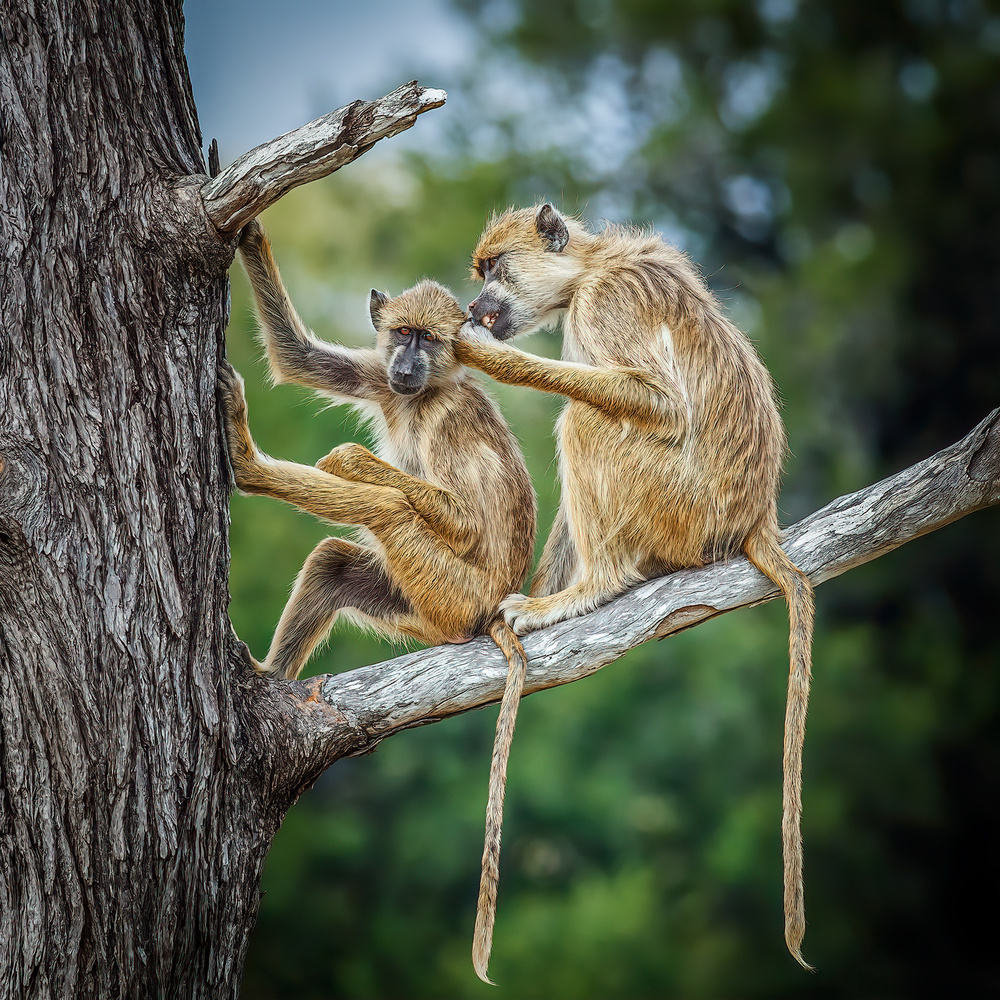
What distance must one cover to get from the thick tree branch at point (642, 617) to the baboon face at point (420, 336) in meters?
1.36

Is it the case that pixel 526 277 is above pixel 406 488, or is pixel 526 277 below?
above

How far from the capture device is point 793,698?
4.00 metres

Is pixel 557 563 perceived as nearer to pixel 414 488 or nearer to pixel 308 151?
pixel 414 488

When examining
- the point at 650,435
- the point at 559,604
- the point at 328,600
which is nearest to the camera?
the point at 559,604

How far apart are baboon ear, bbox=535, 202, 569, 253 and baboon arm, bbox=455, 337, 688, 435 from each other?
940 millimetres

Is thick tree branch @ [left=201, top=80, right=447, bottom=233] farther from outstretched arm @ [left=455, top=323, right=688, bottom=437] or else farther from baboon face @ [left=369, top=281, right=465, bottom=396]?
baboon face @ [left=369, top=281, right=465, bottom=396]

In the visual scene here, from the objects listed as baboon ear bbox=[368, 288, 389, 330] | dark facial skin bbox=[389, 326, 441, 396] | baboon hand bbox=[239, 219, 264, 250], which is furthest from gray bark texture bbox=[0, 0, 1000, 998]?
baboon ear bbox=[368, 288, 389, 330]

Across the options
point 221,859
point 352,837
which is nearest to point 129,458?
point 221,859

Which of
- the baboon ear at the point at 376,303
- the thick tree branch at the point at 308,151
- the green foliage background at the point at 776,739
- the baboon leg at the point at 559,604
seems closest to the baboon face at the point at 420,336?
the baboon ear at the point at 376,303

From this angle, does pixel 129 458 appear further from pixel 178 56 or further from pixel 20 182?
pixel 178 56

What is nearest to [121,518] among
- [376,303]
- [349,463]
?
[349,463]

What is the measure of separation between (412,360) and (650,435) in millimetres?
1232

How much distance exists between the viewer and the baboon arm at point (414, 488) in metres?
4.19

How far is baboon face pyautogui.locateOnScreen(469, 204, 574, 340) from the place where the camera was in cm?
501
